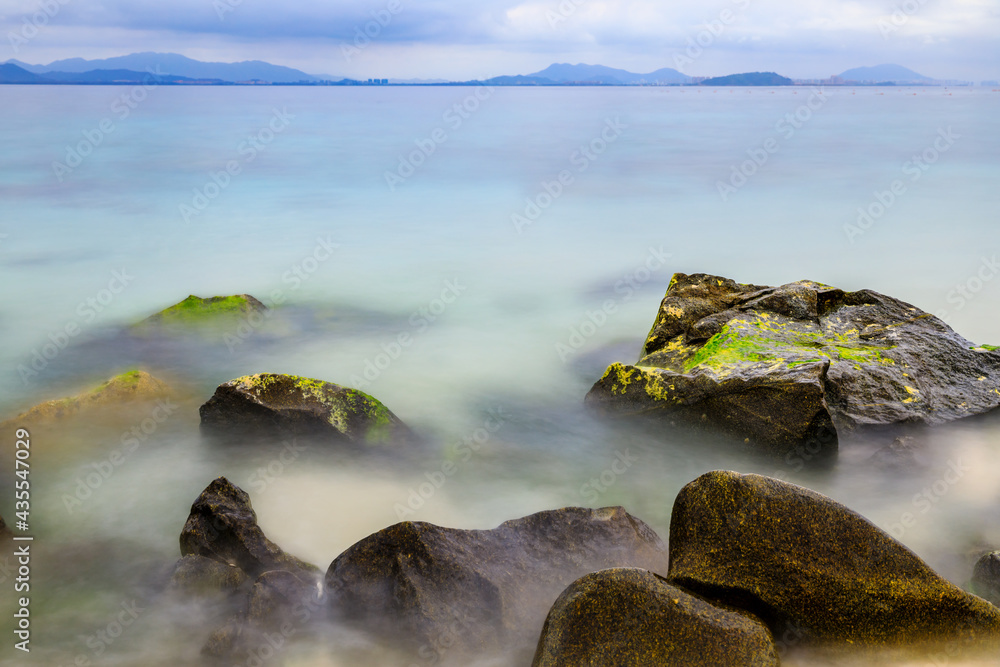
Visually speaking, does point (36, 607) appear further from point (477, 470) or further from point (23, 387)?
point (23, 387)

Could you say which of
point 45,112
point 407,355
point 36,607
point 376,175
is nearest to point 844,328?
point 407,355

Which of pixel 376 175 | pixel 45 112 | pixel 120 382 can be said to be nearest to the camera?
pixel 120 382

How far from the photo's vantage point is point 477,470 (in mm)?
7035

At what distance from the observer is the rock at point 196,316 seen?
1044 centimetres

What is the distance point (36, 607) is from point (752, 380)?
228 inches
